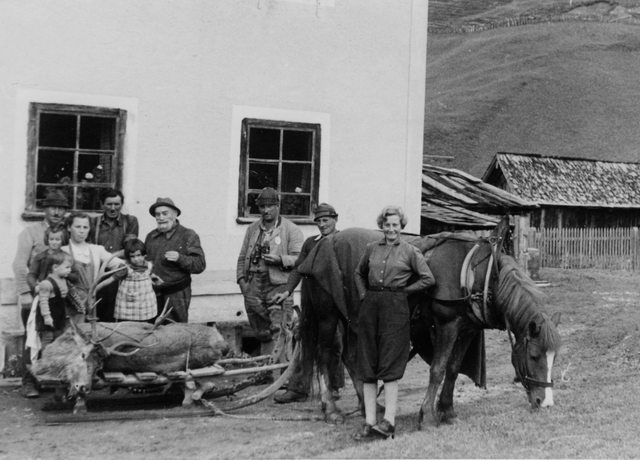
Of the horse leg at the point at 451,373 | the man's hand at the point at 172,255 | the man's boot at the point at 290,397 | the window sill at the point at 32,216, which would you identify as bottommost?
the man's boot at the point at 290,397

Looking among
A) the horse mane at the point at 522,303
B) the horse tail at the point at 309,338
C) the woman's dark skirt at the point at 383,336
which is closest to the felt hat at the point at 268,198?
the horse tail at the point at 309,338

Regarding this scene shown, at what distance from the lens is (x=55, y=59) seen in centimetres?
803

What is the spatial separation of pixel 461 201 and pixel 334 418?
7727 mm

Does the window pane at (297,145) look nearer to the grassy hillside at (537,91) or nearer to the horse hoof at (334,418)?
the horse hoof at (334,418)

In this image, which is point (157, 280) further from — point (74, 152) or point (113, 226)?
point (74, 152)

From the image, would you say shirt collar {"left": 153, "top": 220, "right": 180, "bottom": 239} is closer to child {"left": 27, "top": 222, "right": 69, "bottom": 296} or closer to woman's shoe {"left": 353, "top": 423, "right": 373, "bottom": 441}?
child {"left": 27, "top": 222, "right": 69, "bottom": 296}

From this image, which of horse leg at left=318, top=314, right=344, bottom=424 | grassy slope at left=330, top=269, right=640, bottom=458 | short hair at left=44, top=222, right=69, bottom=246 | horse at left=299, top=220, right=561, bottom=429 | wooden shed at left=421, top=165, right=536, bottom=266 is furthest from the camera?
wooden shed at left=421, top=165, right=536, bottom=266

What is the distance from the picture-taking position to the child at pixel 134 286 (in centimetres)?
683

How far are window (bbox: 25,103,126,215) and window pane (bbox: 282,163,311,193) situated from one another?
6.48 ft

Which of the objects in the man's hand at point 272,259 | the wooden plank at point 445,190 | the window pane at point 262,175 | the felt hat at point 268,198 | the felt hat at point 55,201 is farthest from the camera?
the wooden plank at point 445,190

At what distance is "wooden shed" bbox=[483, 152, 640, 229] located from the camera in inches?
962

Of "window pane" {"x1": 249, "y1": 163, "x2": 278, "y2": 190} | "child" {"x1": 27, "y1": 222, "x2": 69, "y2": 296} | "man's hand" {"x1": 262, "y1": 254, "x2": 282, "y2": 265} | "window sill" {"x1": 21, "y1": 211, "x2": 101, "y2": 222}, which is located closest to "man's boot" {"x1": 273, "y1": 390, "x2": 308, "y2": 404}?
"man's hand" {"x1": 262, "y1": 254, "x2": 282, "y2": 265}

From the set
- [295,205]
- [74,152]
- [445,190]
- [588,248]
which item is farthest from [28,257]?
[588,248]

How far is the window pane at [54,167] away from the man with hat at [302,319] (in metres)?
2.75
